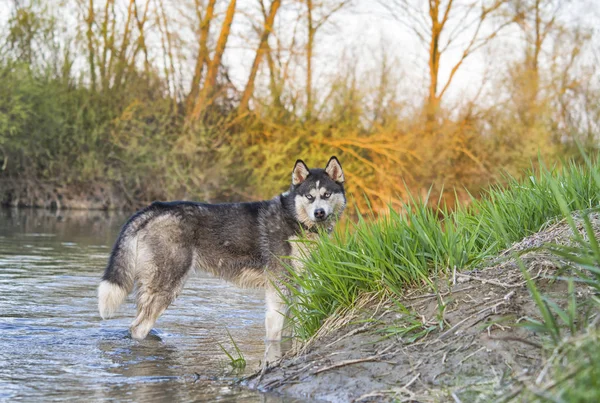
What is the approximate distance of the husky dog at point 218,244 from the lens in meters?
7.77

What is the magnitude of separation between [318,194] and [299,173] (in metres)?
0.37

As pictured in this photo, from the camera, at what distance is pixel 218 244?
322 inches

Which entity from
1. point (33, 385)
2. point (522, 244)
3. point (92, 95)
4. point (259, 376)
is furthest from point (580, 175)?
point (92, 95)

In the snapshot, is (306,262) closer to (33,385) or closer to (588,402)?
(33,385)

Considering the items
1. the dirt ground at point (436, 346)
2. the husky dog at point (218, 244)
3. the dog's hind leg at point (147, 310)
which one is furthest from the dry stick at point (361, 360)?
the dog's hind leg at point (147, 310)

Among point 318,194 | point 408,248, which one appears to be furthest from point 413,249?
point 318,194

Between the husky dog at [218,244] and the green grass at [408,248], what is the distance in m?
1.03

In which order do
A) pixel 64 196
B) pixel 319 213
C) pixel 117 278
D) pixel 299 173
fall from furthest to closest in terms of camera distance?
pixel 64 196 < pixel 299 173 < pixel 319 213 < pixel 117 278

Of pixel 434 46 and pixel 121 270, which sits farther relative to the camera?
pixel 434 46

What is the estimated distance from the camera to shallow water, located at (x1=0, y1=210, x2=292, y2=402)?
17.6ft

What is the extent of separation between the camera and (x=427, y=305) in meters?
5.60

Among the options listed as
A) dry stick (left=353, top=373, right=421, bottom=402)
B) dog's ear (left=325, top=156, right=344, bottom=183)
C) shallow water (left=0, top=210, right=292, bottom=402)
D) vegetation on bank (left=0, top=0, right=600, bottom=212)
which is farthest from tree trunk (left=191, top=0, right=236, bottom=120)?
dry stick (left=353, top=373, right=421, bottom=402)

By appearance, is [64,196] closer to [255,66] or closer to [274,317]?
[255,66]

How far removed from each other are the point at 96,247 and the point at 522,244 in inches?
483
